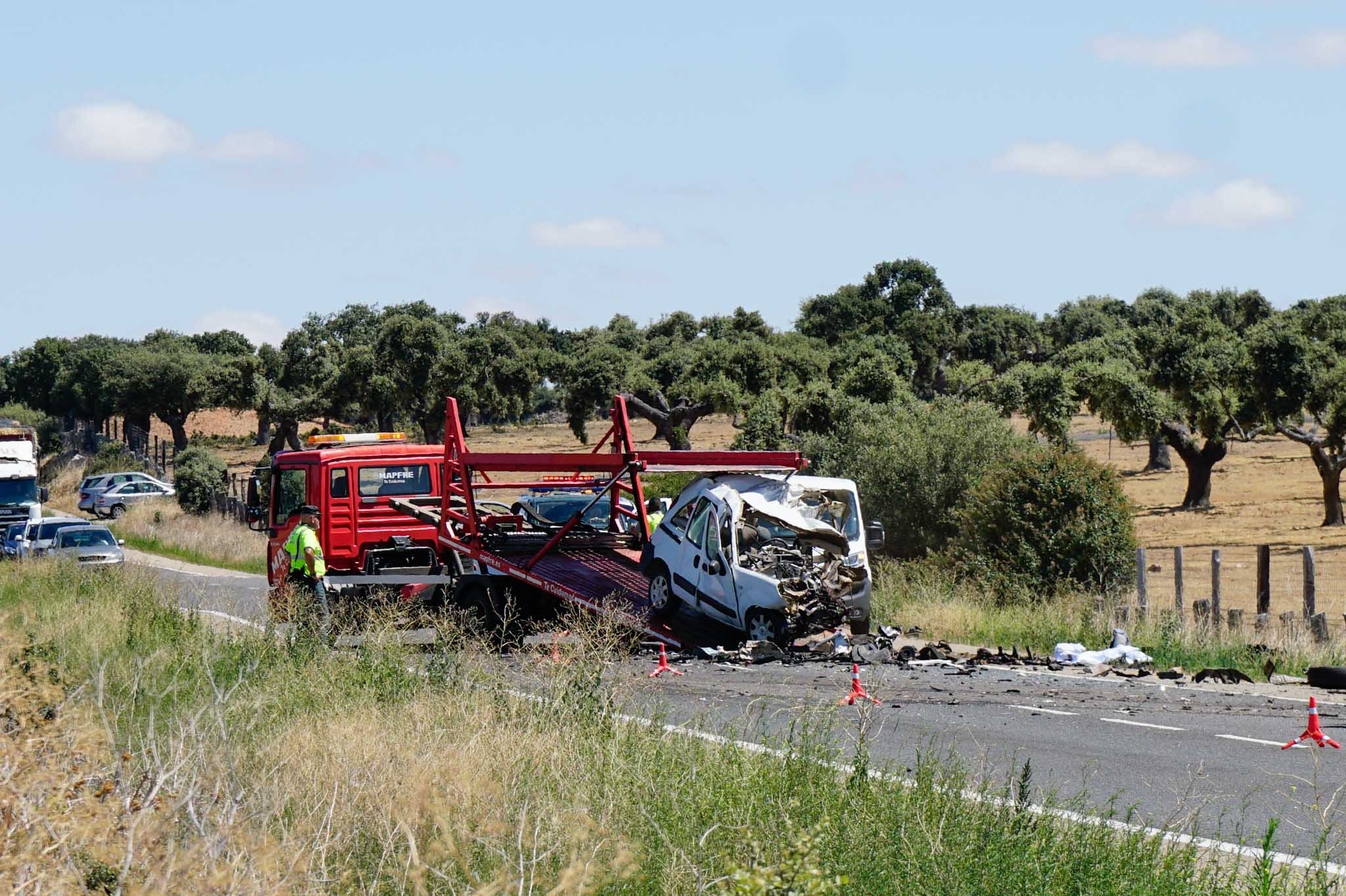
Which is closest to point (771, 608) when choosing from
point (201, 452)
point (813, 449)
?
point (813, 449)

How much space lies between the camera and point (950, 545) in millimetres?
22250

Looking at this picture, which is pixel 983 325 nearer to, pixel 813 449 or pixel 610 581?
pixel 813 449

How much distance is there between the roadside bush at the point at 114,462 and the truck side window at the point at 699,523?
47.2 metres

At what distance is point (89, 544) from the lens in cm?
3197

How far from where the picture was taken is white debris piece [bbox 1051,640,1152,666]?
52.7 feet

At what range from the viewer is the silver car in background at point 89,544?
31.1m

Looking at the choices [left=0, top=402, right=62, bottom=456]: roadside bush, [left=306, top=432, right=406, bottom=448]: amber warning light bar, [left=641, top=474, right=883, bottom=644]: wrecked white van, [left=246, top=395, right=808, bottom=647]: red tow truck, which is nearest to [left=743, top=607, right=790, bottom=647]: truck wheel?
[left=641, top=474, right=883, bottom=644]: wrecked white van

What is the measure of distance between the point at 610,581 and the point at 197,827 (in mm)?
12055

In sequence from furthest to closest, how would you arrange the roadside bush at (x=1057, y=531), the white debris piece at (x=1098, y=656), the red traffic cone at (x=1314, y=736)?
the roadside bush at (x=1057, y=531) → the white debris piece at (x=1098, y=656) → the red traffic cone at (x=1314, y=736)

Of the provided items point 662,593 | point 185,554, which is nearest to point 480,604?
point 662,593

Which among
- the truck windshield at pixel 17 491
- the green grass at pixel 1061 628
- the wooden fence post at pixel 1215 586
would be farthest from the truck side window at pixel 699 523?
the truck windshield at pixel 17 491

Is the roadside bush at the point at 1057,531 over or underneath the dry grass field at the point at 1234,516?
over

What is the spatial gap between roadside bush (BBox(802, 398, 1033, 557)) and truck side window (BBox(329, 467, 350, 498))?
977 centimetres

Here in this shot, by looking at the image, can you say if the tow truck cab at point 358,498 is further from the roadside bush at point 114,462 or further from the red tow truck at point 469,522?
the roadside bush at point 114,462
